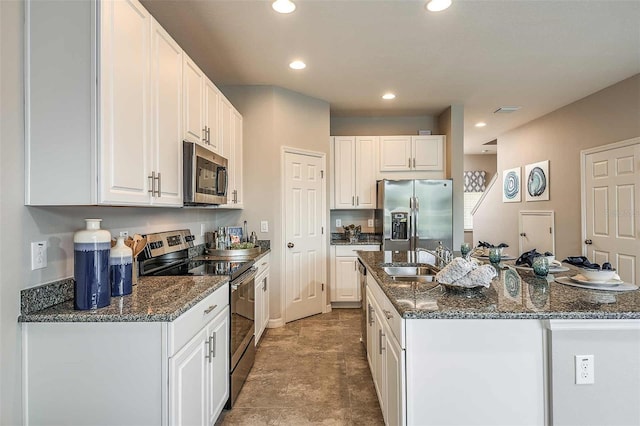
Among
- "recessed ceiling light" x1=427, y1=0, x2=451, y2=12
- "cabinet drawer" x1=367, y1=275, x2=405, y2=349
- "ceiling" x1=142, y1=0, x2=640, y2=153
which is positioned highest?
"ceiling" x1=142, y1=0, x2=640, y2=153

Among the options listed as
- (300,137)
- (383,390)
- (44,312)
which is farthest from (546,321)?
(300,137)

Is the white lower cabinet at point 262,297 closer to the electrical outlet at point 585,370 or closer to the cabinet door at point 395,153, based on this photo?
the cabinet door at point 395,153

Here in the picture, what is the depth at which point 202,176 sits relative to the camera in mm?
2432

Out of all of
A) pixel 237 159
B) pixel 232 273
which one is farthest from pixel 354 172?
pixel 232 273

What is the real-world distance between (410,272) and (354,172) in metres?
2.44

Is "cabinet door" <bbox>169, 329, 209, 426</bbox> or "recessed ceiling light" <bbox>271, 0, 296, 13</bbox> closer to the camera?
"cabinet door" <bbox>169, 329, 209, 426</bbox>

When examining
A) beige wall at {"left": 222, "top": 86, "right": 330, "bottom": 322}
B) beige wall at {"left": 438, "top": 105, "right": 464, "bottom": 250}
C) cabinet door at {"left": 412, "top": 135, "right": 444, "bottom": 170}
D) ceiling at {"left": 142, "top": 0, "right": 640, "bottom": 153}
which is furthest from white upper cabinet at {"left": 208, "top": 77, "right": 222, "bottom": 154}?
beige wall at {"left": 438, "top": 105, "right": 464, "bottom": 250}

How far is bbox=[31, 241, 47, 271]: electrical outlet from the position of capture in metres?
1.46

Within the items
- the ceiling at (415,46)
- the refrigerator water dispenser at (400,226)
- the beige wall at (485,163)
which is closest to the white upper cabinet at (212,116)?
the ceiling at (415,46)

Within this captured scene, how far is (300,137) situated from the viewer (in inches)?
164

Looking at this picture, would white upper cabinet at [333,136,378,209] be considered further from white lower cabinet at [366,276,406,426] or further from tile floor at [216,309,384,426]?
white lower cabinet at [366,276,406,426]

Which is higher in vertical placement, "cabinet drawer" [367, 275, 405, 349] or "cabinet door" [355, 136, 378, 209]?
"cabinet door" [355, 136, 378, 209]

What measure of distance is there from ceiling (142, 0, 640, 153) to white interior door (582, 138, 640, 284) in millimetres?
832

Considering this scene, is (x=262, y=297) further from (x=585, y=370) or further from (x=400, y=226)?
(x=585, y=370)
